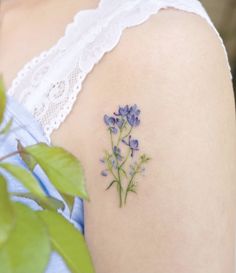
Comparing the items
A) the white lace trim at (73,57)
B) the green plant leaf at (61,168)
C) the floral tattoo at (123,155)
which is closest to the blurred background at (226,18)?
the white lace trim at (73,57)

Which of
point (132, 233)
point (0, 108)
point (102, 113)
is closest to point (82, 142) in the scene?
point (102, 113)

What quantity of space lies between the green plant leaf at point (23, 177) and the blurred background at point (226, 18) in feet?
5.83

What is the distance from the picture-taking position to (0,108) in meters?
0.22

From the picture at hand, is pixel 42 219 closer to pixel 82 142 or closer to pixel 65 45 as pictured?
pixel 82 142

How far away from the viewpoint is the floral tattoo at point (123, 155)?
26.7 inches

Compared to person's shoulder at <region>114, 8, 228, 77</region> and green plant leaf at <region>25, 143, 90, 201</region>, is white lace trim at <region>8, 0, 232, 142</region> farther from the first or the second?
green plant leaf at <region>25, 143, 90, 201</region>

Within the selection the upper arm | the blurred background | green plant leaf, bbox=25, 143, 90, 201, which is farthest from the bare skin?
the blurred background

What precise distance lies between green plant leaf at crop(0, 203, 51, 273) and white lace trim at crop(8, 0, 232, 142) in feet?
1.87

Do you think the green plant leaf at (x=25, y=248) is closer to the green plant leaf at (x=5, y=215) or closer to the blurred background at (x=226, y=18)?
the green plant leaf at (x=5, y=215)

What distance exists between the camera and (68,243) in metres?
0.23

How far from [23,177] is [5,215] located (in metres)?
0.03

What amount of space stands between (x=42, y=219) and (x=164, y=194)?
18.3 inches

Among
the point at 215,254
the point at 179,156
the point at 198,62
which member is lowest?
the point at 215,254

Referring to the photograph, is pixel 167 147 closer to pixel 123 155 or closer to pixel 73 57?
pixel 123 155
